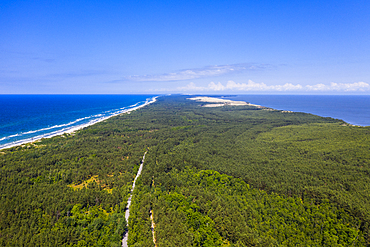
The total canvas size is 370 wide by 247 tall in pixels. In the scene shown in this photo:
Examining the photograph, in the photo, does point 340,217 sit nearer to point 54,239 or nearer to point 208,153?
point 208,153

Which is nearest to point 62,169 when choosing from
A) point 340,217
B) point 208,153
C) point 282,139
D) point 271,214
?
point 208,153

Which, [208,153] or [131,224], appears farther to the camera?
[208,153]

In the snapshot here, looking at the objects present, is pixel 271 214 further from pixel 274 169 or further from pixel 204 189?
pixel 274 169

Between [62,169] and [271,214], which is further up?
[62,169]

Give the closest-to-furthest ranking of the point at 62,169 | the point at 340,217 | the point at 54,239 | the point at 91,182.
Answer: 1. the point at 54,239
2. the point at 340,217
3. the point at 91,182
4. the point at 62,169

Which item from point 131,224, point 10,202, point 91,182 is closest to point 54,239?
point 131,224

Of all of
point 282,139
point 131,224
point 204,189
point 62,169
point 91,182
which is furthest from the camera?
point 282,139
